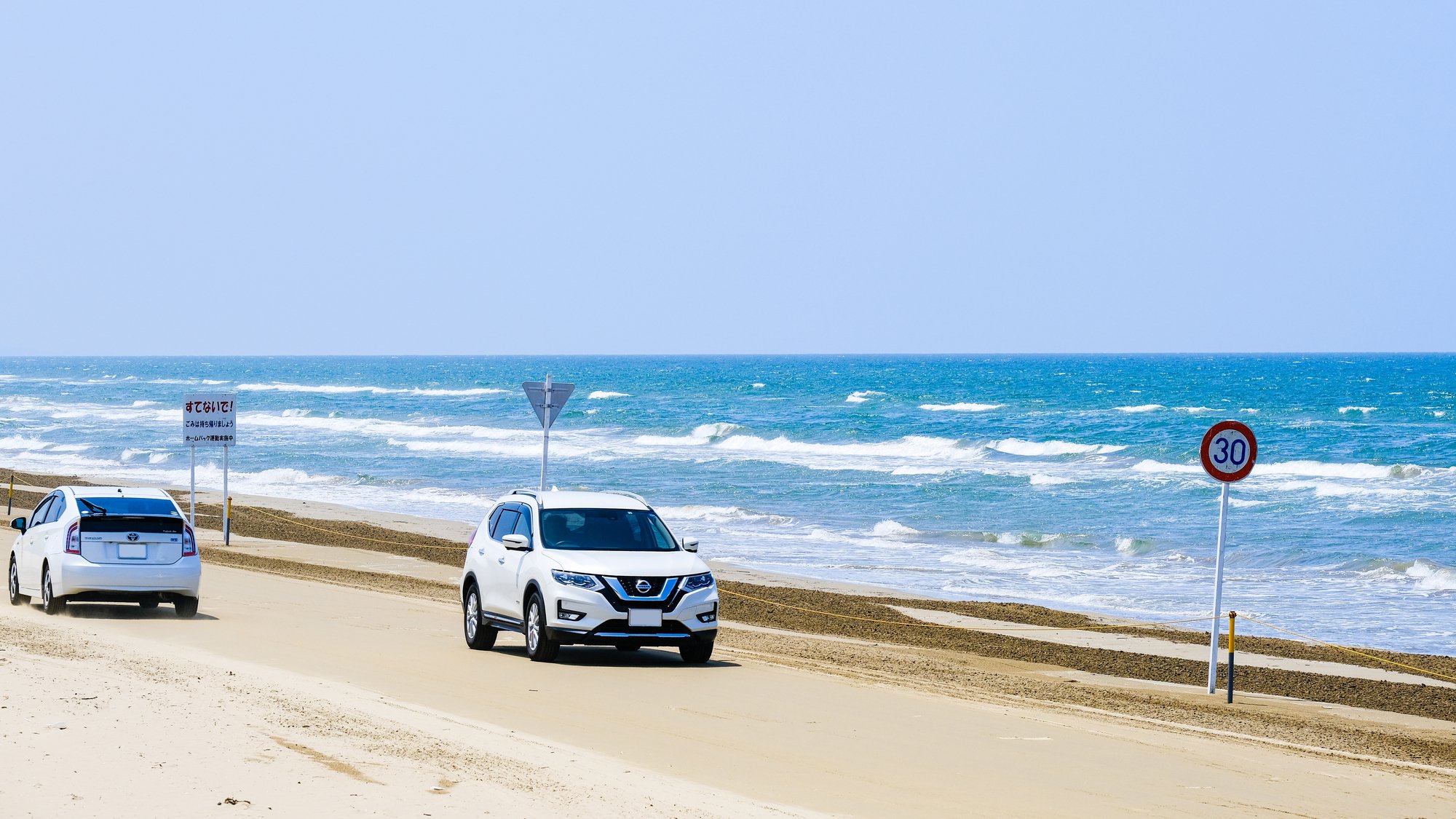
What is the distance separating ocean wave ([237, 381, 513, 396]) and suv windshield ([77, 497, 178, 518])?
10261cm

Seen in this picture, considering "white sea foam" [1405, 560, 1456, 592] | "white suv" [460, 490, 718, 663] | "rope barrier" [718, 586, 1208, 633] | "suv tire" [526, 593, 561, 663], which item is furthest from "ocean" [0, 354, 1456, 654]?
"suv tire" [526, 593, 561, 663]

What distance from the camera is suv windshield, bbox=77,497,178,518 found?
55.5 feet

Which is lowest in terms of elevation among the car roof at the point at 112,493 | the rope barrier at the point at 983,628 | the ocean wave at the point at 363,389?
the ocean wave at the point at 363,389

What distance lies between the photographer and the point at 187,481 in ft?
159

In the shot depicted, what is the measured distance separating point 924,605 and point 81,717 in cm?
1346

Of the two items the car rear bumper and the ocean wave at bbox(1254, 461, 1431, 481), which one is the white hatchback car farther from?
the ocean wave at bbox(1254, 461, 1431, 481)

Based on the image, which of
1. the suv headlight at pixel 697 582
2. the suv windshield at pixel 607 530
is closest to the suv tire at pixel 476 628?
the suv windshield at pixel 607 530

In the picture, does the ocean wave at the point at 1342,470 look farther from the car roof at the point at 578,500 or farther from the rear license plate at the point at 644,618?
the rear license plate at the point at 644,618

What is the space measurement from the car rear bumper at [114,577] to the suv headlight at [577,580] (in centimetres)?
529

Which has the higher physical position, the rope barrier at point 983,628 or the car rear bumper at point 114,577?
the car rear bumper at point 114,577

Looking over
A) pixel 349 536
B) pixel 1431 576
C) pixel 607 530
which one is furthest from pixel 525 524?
pixel 1431 576

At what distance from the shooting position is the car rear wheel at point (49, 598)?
1706 centimetres

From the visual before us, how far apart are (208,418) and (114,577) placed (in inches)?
336

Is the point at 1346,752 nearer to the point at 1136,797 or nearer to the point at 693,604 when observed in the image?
the point at 1136,797
